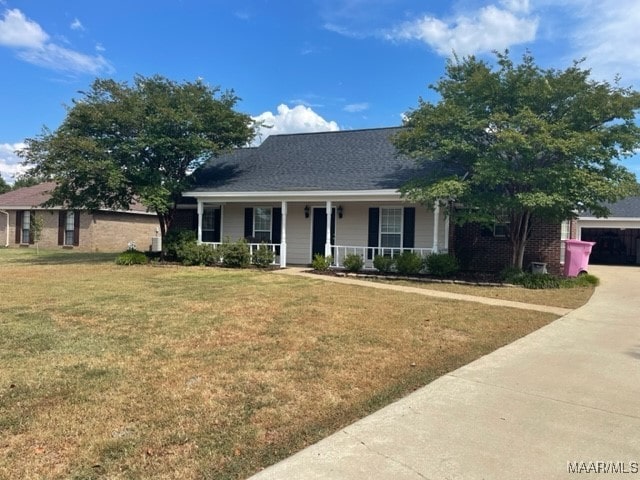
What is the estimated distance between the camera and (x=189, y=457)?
3.29 metres

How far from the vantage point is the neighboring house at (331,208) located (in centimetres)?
1558

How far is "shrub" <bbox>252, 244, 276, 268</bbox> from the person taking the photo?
16156mm

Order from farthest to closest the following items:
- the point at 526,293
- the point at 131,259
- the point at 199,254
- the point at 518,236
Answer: the point at 131,259 → the point at 199,254 → the point at 518,236 → the point at 526,293

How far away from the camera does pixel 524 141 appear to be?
11.5 m

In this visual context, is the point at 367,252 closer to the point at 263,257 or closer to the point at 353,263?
the point at 353,263

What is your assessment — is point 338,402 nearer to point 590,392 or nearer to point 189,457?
point 189,457

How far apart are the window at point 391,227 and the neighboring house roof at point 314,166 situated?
1.32 meters

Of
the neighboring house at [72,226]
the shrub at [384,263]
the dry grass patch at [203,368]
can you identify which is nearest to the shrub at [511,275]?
A: the shrub at [384,263]

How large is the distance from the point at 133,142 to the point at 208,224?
4455mm

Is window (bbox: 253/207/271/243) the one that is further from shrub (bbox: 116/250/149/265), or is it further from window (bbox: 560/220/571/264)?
window (bbox: 560/220/571/264)

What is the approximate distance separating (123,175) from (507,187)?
493 inches

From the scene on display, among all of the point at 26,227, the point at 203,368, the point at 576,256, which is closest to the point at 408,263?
the point at 576,256

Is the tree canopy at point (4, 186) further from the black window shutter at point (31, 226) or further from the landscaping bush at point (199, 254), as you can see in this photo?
the landscaping bush at point (199, 254)

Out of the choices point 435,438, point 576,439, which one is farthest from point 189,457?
point 576,439
